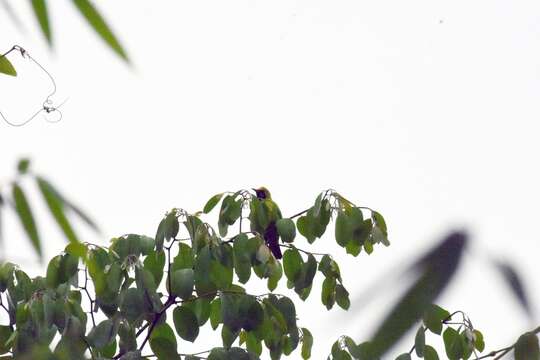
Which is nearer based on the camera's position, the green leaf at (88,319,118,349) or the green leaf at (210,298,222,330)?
the green leaf at (88,319,118,349)

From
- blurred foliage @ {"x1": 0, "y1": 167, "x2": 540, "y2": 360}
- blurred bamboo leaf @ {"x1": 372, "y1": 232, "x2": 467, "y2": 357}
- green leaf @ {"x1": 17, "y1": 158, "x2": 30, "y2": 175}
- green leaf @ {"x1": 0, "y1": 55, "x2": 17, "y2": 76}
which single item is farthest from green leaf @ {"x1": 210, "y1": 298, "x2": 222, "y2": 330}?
blurred bamboo leaf @ {"x1": 372, "y1": 232, "x2": 467, "y2": 357}

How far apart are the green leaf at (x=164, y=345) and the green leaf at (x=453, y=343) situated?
0.74 meters

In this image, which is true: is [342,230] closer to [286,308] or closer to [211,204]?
[286,308]

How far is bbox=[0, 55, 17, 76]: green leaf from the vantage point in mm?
1413

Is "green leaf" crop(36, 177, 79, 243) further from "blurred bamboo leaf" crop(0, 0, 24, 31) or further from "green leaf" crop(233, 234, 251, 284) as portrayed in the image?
"green leaf" crop(233, 234, 251, 284)

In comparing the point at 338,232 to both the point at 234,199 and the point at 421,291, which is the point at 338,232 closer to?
the point at 234,199

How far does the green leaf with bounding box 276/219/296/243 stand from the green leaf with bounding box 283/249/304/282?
87 mm

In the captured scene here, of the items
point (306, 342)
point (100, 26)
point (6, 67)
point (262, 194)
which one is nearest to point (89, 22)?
point (100, 26)

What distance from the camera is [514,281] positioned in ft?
1.16

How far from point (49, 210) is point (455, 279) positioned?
0.60 meters

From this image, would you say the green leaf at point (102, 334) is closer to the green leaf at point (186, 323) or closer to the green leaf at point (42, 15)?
the green leaf at point (186, 323)

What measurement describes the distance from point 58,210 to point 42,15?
0.20m

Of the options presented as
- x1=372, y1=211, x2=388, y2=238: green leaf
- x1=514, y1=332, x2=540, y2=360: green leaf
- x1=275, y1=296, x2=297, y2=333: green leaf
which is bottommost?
x1=275, y1=296, x2=297, y2=333: green leaf

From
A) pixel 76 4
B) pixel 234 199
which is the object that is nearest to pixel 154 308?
pixel 234 199
